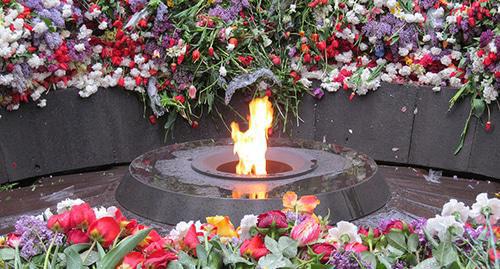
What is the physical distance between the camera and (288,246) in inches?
50.0

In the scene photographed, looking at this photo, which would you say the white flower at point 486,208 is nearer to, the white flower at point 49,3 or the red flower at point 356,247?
the red flower at point 356,247

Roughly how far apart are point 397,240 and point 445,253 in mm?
→ 123

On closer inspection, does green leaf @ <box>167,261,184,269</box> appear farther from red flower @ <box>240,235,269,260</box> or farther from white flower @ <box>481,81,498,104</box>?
white flower @ <box>481,81,498,104</box>

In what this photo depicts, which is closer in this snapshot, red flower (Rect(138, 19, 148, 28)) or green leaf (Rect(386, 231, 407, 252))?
green leaf (Rect(386, 231, 407, 252))

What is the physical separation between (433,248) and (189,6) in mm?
3414

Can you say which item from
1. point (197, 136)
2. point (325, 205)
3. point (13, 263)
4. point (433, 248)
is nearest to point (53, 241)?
point (13, 263)

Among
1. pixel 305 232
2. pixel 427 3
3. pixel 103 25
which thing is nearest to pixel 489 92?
pixel 427 3

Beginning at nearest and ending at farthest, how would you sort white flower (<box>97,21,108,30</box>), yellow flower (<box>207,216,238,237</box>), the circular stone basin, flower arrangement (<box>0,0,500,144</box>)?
yellow flower (<box>207,216,238,237</box>), the circular stone basin, flower arrangement (<box>0,0,500,144</box>), white flower (<box>97,21,108,30</box>)

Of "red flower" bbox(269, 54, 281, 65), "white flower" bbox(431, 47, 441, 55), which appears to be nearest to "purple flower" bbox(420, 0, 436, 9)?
"white flower" bbox(431, 47, 441, 55)

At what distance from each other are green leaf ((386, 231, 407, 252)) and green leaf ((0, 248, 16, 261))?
0.77 metres

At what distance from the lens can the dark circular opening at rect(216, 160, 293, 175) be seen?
10.2 ft

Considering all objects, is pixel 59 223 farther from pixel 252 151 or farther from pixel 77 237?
pixel 252 151

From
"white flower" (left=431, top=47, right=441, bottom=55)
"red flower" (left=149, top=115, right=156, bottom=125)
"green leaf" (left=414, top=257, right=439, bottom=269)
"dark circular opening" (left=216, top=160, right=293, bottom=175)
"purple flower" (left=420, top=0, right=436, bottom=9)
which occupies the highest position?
"purple flower" (left=420, top=0, right=436, bottom=9)

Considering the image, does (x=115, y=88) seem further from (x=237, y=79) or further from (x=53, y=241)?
(x=53, y=241)
